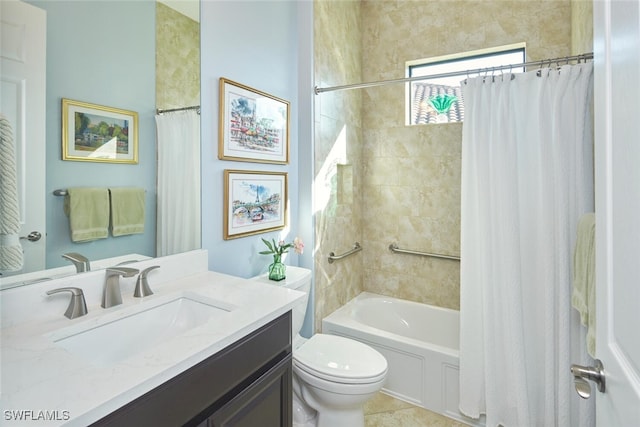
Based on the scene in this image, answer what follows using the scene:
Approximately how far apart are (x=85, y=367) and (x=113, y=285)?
45 cm

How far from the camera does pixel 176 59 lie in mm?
1449

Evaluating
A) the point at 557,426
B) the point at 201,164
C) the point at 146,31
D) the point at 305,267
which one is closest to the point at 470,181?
the point at 305,267

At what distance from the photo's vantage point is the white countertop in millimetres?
622

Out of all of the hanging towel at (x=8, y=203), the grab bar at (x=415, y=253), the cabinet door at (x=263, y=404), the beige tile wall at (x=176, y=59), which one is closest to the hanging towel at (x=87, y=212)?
the hanging towel at (x=8, y=203)

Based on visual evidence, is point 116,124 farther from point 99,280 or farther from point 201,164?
point 99,280

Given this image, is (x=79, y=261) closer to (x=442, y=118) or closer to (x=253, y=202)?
(x=253, y=202)

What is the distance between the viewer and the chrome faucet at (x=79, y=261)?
1.11 meters

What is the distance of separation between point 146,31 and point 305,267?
5.20ft

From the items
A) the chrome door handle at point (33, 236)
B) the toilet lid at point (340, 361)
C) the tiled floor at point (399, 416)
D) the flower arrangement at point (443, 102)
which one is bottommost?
the tiled floor at point (399, 416)

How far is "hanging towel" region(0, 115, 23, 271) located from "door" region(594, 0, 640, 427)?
4.90ft

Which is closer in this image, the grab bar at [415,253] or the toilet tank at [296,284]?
the toilet tank at [296,284]

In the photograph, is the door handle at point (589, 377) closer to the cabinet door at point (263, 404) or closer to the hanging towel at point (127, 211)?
the cabinet door at point (263, 404)

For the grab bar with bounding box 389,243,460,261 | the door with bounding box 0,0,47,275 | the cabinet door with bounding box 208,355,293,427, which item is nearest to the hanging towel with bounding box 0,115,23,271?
the door with bounding box 0,0,47,275

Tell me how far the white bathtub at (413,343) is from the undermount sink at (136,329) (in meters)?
1.32
